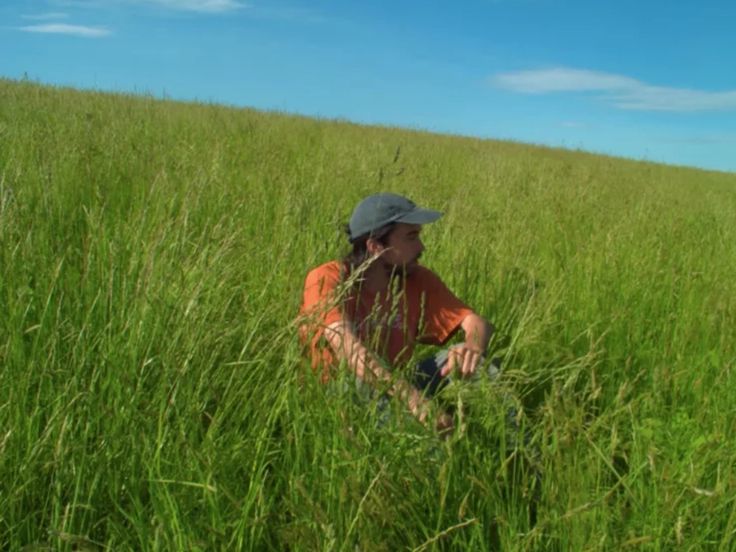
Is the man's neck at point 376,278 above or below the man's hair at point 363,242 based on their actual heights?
below

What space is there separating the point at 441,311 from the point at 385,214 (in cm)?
43

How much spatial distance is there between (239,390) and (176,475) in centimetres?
30

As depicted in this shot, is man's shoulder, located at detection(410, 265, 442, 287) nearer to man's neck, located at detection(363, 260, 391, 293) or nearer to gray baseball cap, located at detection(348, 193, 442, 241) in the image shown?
man's neck, located at detection(363, 260, 391, 293)

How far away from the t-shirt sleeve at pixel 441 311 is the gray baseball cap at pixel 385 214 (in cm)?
29

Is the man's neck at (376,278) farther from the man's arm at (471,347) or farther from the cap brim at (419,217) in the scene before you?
the man's arm at (471,347)

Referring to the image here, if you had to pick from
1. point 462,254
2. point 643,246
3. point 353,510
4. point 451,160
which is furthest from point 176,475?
point 451,160

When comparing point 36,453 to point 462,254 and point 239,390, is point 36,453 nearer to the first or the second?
point 239,390

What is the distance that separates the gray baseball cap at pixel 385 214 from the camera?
2.37 metres

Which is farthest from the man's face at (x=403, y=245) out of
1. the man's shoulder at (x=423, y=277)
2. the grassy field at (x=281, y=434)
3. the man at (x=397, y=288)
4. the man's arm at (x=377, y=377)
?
the man's arm at (x=377, y=377)

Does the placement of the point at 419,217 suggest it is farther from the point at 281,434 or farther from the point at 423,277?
the point at 281,434

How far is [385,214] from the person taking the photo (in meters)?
2.39

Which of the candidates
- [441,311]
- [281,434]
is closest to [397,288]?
[441,311]

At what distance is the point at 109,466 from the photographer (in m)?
1.40

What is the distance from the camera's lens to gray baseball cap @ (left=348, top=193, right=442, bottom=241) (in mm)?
2373
